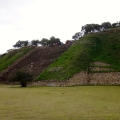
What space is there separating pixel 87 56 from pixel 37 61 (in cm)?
1488

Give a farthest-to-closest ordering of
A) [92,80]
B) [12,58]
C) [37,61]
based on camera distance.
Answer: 1. [12,58]
2. [37,61]
3. [92,80]

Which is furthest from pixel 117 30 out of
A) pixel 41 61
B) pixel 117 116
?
pixel 117 116

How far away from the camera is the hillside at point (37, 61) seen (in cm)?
5903

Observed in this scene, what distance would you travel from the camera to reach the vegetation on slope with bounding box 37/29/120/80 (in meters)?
50.4

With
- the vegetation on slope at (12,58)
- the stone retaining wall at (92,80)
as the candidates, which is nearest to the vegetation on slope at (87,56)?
the stone retaining wall at (92,80)

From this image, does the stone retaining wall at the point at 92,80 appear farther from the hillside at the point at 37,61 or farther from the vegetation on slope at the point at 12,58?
the vegetation on slope at the point at 12,58

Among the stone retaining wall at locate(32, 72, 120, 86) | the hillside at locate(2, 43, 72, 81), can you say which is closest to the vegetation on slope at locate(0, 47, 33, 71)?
the hillside at locate(2, 43, 72, 81)

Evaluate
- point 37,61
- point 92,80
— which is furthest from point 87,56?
point 37,61

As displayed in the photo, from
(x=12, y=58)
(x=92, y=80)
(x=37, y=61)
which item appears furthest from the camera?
(x=12, y=58)

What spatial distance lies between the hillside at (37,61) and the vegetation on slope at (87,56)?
11.4 feet

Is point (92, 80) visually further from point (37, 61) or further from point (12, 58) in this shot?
point (12, 58)

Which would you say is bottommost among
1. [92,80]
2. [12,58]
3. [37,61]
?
[92,80]

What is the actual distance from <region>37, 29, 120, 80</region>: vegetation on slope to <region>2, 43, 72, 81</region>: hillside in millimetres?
3470

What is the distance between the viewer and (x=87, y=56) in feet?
191
